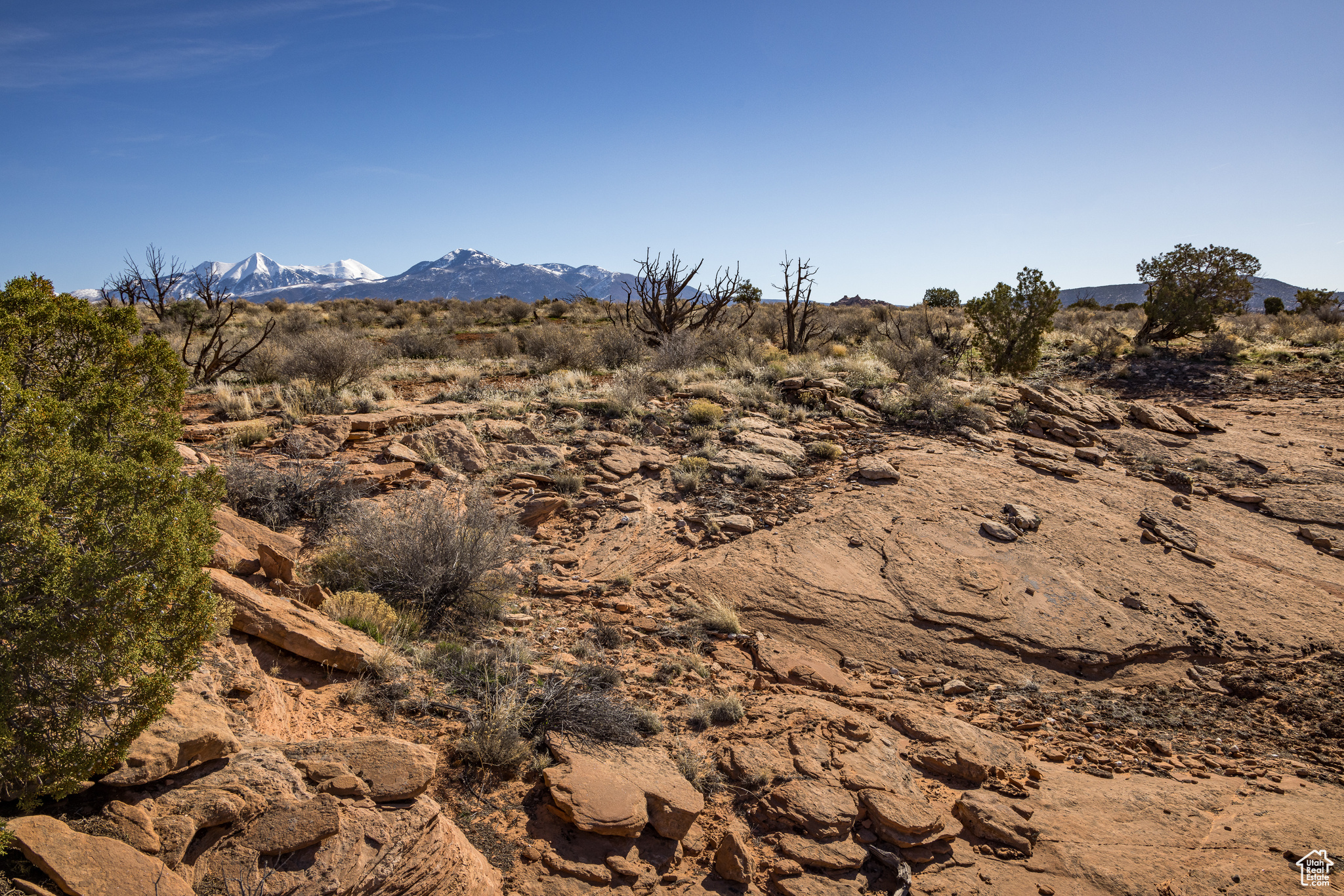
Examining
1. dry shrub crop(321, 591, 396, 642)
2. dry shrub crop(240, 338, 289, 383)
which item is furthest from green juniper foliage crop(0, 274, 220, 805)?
dry shrub crop(240, 338, 289, 383)

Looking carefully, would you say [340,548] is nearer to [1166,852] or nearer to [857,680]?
[857,680]

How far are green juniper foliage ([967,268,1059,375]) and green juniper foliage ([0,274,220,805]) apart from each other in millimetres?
16425

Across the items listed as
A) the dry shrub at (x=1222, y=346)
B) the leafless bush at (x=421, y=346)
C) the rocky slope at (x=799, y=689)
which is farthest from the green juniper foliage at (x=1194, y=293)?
the leafless bush at (x=421, y=346)

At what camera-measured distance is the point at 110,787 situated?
2.24 meters

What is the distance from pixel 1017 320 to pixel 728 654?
13.8m

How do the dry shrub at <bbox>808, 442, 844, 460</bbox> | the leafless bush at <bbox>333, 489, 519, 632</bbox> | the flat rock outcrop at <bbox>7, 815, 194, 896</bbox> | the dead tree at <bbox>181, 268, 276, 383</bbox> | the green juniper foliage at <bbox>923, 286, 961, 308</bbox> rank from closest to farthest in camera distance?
the flat rock outcrop at <bbox>7, 815, 194, 896</bbox> → the leafless bush at <bbox>333, 489, 519, 632</bbox> → the dry shrub at <bbox>808, 442, 844, 460</bbox> → the dead tree at <bbox>181, 268, 276, 383</bbox> → the green juniper foliage at <bbox>923, 286, 961, 308</bbox>

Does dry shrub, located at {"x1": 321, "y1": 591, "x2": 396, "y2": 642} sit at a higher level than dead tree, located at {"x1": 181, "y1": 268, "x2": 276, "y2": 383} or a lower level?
lower

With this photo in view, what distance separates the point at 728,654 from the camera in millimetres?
4918

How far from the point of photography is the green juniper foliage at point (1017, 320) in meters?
14.8

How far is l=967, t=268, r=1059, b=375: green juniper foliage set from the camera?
14.8m

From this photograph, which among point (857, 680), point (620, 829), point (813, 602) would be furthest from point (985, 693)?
point (620, 829)

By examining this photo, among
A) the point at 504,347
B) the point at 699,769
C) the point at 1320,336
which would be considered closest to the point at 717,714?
the point at 699,769

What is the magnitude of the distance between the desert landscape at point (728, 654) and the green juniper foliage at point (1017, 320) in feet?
14.9

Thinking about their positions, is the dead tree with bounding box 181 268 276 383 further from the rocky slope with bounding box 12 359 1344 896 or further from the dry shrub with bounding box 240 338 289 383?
the rocky slope with bounding box 12 359 1344 896
